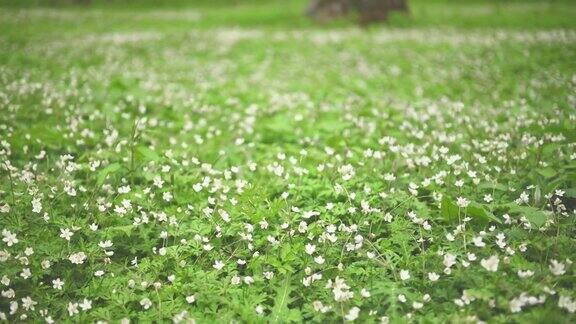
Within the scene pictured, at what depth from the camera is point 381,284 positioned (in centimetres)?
339

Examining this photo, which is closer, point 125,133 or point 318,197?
point 318,197

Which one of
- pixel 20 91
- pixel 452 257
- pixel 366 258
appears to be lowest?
pixel 366 258

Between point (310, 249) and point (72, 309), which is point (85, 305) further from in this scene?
point (310, 249)

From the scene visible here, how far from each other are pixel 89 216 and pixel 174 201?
84 centimetres

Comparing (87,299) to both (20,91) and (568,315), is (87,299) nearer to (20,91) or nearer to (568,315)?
(568,315)

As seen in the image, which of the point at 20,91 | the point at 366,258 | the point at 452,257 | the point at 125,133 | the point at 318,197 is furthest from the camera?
the point at 20,91

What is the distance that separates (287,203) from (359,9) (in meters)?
16.8

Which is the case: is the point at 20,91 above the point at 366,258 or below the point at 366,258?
above

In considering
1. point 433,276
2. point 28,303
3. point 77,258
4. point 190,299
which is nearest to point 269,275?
point 190,299

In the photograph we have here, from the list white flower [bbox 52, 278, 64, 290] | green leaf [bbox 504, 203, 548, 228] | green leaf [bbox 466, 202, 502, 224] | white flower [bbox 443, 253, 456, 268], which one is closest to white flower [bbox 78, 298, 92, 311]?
white flower [bbox 52, 278, 64, 290]

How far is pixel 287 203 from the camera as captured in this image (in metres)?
4.34

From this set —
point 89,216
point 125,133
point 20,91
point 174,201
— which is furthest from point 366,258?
point 20,91

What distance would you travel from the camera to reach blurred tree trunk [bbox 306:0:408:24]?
1900cm

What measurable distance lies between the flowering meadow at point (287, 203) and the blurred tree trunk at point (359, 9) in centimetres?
1111
